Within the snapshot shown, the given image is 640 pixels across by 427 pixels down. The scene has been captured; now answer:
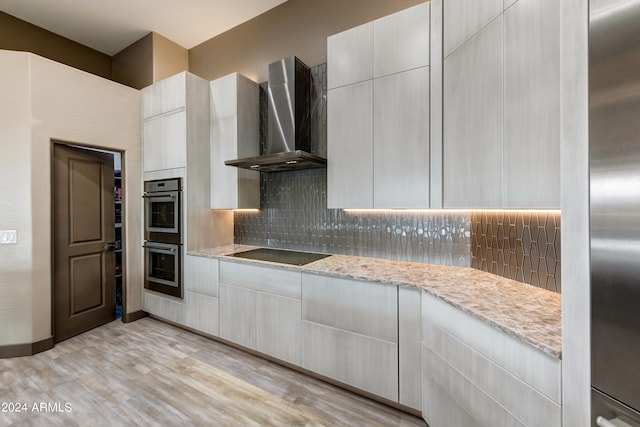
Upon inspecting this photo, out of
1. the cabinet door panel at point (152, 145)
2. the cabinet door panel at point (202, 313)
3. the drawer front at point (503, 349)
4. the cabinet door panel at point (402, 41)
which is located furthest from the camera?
the cabinet door panel at point (152, 145)

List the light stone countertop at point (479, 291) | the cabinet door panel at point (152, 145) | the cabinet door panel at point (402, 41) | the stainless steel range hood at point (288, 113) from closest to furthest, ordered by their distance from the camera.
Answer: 1. the light stone countertop at point (479, 291)
2. the cabinet door panel at point (402, 41)
3. the stainless steel range hood at point (288, 113)
4. the cabinet door panel at point (152, 145)

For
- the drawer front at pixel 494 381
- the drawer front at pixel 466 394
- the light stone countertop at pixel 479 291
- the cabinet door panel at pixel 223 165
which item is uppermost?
the cabinet door panel at pixel 223 165

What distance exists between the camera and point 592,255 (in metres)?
0.81

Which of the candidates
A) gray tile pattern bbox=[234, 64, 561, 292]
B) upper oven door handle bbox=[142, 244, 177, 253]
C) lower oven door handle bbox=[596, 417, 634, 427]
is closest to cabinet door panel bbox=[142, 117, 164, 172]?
upper oven door handle bbox=[142, 244, 177, 253]

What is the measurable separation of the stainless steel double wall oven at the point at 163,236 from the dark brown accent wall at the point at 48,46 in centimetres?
210

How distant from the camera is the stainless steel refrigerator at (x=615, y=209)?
0.70 m

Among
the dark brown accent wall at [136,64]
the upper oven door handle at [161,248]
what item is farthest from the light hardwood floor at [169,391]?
the dark brown accent wall at [136,64]

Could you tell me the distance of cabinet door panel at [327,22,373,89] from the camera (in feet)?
7.49

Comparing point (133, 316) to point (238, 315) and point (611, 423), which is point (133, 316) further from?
point (611, 423)

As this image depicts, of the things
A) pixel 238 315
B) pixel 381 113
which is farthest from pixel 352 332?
pixel 381 113

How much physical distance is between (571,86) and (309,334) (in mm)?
2088

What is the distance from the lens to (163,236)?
323cm

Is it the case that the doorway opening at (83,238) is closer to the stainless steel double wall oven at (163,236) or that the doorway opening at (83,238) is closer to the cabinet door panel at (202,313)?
the stainless steel double wall oven at (163,236)

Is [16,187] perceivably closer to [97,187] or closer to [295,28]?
[97,187]
